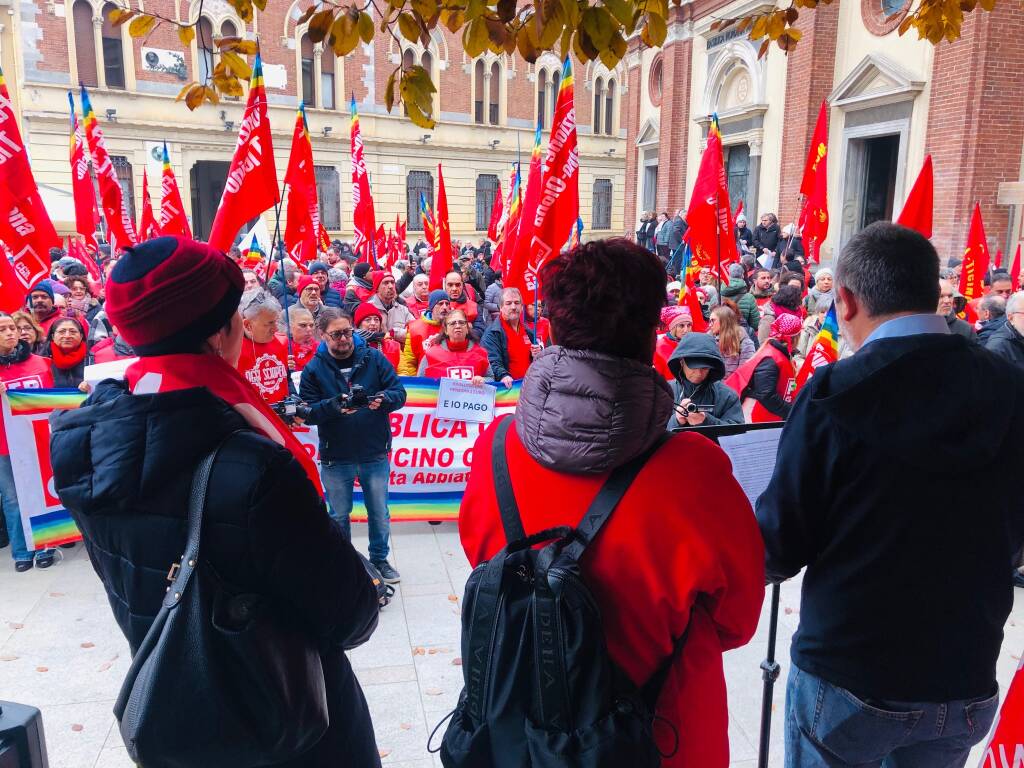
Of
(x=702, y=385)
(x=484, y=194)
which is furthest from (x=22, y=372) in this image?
(x=484, y=194)

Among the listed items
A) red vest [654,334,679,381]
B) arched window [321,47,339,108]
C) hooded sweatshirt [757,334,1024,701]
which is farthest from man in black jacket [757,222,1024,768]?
arched window [321,47,339,108]

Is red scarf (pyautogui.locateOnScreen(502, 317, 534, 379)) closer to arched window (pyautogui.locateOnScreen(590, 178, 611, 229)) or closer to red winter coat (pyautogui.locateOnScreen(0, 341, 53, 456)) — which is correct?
red winter coat (pyautogui.locateOnScreen(0, 341, 53, 456))

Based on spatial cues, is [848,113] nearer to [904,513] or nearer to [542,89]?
[904,513]

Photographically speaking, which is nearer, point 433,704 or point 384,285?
point 433,704

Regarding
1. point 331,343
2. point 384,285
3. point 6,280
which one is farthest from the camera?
point 384,285

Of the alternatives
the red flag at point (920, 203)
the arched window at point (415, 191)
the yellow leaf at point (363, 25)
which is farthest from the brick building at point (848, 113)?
the arched window at point (415, 191)

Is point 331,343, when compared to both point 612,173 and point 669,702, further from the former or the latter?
point 612,173

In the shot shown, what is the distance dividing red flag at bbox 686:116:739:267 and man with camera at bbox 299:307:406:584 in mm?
4140

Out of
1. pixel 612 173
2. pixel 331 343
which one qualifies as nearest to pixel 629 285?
pixel 331 343

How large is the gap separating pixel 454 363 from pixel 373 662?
9.24 feet

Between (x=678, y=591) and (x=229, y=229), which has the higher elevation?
(x=229, y=229)

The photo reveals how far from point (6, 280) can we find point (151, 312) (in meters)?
4.72

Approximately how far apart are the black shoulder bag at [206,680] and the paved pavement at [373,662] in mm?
1937

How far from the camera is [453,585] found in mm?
5320
